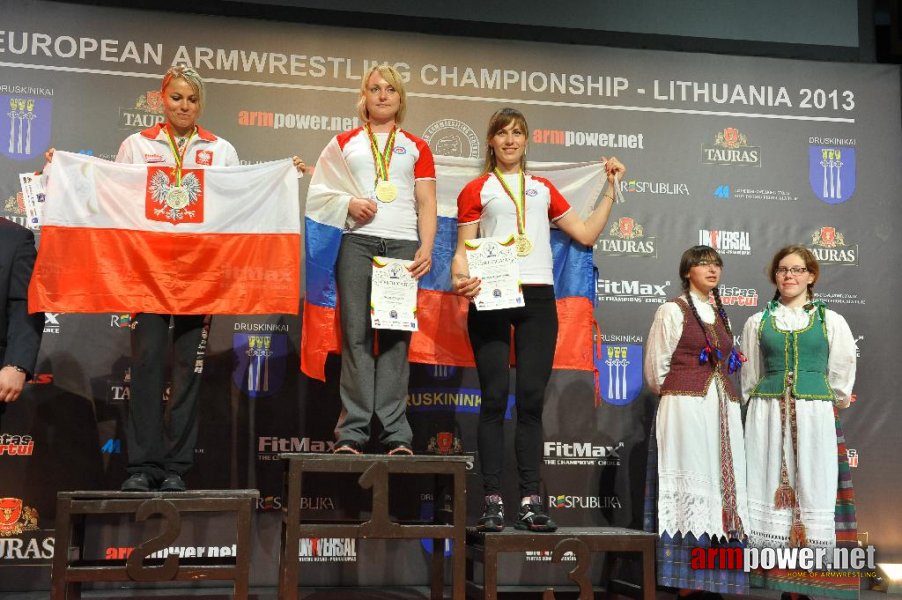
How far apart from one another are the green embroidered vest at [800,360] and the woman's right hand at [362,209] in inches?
75.7

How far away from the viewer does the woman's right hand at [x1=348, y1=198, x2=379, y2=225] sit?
11.4 ft

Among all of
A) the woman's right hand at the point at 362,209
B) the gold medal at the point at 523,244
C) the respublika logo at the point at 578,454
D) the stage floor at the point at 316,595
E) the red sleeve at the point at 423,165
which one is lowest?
the stage floor at the point at 316,595

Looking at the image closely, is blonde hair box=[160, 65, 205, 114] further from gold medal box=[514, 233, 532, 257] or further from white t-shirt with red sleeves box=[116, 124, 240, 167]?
gold medal box=[514, 233, 532, 257]

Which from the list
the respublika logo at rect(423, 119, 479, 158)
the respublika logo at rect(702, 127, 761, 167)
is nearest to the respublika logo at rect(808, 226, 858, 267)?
the respublika logo at rect(702, 127, 761, 167)

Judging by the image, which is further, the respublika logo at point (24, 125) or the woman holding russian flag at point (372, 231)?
the respublika logo at point (24, 125)

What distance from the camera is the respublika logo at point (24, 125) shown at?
174 inches

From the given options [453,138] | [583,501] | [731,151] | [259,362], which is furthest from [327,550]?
[731,151]

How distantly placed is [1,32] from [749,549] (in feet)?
14.7

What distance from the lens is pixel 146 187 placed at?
365 centimetres

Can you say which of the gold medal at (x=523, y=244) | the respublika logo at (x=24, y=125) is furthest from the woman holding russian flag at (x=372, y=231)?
the respublika logo at (x=24, y=125)

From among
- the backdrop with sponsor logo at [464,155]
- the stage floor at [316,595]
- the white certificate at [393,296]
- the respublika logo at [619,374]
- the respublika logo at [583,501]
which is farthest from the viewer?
the respublika logo at [619,374]

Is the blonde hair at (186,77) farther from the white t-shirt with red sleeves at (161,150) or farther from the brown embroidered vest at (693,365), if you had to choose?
the brown embroidered vest at (693,365)

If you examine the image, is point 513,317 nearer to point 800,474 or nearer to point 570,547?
point 570,547

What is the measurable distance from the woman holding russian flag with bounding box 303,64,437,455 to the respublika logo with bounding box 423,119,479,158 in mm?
1049
